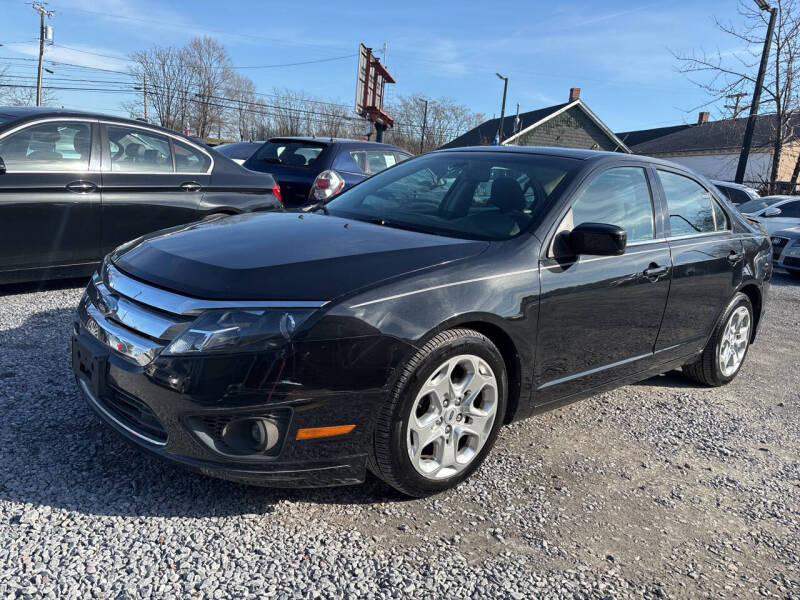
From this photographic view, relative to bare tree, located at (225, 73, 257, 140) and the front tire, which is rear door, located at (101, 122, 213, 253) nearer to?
the front tire

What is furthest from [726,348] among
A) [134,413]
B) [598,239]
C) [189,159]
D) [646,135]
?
[646,135]

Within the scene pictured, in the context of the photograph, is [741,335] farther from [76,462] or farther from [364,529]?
[76,462]

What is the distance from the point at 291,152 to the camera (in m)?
8.77

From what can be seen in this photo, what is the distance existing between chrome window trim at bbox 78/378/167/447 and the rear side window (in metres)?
3.20

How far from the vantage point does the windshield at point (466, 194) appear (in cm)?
324

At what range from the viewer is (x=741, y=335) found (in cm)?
490

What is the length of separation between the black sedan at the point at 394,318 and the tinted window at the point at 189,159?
2.82 m

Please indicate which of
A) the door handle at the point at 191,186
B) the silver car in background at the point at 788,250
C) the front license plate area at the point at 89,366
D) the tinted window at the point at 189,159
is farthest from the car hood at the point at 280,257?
the silver car in background at the point at 788,250

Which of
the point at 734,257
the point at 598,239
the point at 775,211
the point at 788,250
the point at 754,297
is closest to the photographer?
the point at 598,239

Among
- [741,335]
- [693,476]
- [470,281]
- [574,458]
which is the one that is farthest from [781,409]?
[470,281]

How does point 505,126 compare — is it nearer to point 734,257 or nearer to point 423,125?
point 423,125

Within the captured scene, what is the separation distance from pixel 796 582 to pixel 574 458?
3.65 ft

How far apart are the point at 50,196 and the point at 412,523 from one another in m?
4.23

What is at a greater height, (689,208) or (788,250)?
(689,208)
